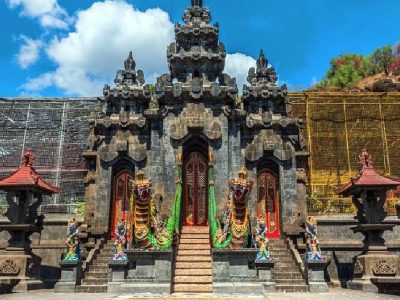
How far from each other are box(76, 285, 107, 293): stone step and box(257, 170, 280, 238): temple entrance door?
7.89 m

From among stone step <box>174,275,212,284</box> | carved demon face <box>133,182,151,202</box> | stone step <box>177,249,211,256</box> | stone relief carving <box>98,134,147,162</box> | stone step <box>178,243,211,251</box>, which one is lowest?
stone step <box>174,275,212,284</box>

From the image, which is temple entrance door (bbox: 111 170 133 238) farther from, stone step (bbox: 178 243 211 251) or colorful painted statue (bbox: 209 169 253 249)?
colorful painted statue (bbox: 209 169 253 249)

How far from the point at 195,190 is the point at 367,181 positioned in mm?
7408

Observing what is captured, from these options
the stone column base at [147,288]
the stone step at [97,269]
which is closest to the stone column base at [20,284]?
the stone step at [97,269]

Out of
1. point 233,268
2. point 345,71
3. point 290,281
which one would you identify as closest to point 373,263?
point 290,281

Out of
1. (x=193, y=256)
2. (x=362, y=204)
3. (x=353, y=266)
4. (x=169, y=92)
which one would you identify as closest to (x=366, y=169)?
(x=362, y=204)

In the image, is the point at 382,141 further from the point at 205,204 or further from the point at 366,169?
the point at 205,204

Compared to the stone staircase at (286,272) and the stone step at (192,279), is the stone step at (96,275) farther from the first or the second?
the stone staircase at (286,272)

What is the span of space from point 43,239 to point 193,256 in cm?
838

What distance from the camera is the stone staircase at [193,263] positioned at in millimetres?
13906

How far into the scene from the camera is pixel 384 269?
53.0ft

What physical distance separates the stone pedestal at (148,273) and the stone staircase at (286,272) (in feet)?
15.2

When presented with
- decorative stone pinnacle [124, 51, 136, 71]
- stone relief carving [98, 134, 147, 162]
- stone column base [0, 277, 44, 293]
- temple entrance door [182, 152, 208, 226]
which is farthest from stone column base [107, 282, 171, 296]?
decorative stone pinnacle [124, 51, 136, 71]

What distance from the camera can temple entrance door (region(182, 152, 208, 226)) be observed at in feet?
63.6
